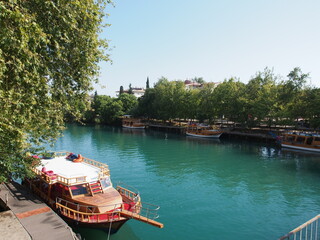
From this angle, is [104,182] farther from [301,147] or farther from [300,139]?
[300,139]

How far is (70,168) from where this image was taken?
730 inches

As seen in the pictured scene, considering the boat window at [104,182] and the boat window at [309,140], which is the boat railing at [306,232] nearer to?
the boat window at [104,182]

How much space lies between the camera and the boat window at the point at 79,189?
15625 mm

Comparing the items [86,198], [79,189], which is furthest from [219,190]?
[79,189]

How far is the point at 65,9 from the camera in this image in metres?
11.9

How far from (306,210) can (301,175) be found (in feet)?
38.5

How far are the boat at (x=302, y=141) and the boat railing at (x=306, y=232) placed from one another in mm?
34265

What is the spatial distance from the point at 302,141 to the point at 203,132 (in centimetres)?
2468

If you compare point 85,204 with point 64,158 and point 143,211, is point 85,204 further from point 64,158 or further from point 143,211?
point 64,158

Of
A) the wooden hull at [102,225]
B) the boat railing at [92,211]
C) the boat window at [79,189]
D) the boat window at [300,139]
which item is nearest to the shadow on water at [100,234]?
the wooden hull at [102,225]

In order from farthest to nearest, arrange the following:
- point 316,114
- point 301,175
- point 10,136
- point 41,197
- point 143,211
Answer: point 316,114
point 301,175
point 143,211
point 41,197
point 10,136

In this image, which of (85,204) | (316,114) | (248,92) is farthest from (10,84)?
(248,92)

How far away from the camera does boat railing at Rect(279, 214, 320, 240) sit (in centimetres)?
885

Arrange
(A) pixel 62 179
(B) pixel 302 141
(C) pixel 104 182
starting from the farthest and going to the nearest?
(B) pixel 302 141 → (C) pixel 104 182 → (A) pixel 62 179
